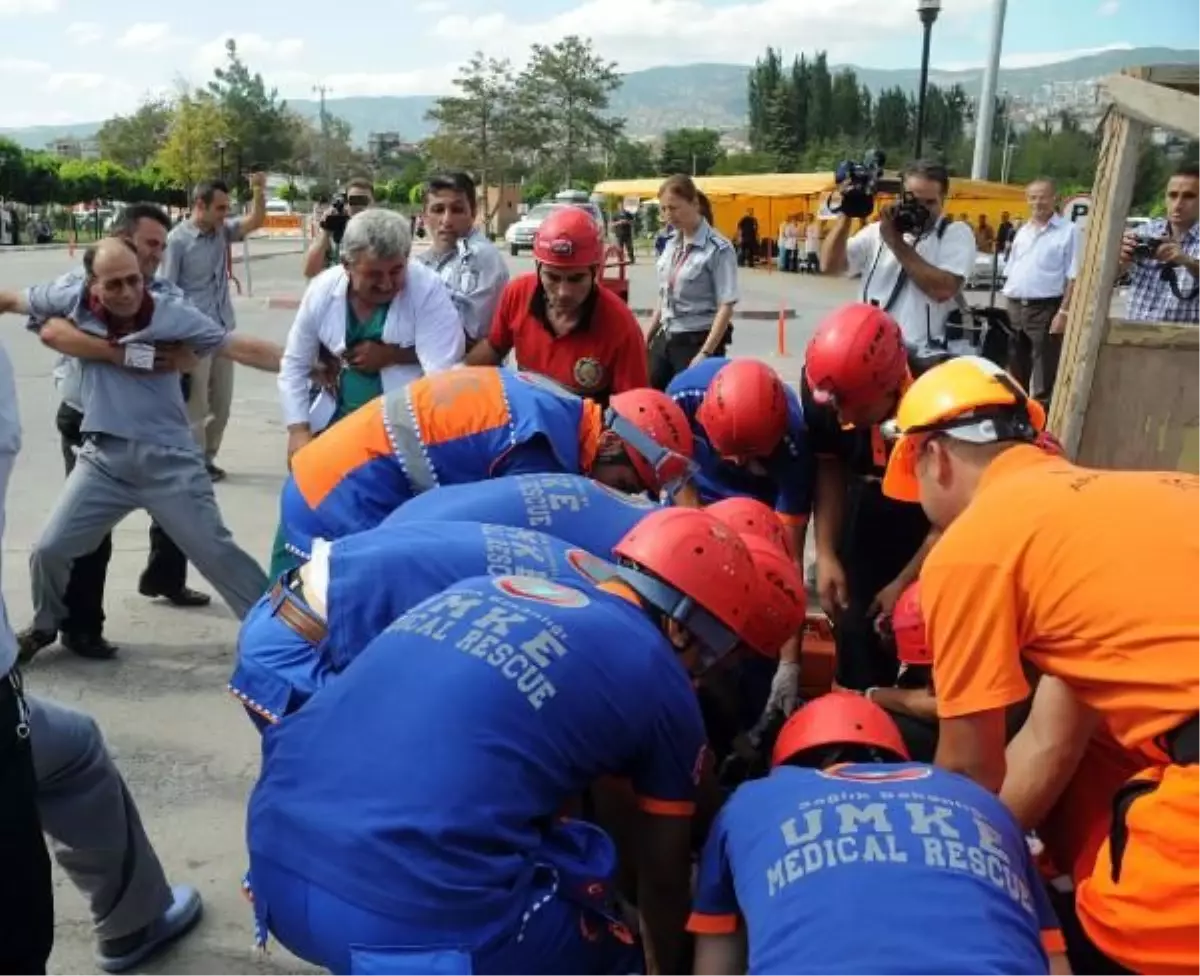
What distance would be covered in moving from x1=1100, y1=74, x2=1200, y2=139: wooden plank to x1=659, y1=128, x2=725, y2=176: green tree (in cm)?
6124

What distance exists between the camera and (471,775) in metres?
1.97

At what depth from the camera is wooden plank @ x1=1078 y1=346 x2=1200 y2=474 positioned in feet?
14.3

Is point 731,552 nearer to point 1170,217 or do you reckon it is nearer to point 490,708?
point 490,708

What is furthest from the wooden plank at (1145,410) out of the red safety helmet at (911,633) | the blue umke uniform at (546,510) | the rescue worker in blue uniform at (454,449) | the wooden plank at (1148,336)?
the blue umke uniform at (546,510)

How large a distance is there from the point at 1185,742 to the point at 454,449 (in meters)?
2.04

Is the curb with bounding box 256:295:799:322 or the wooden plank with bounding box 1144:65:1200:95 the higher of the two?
the wooden plank with bounding box 1144:65:1200:95

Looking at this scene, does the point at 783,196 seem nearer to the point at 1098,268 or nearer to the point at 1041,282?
the point at 1041,282

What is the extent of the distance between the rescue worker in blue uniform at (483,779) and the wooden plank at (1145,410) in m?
2.70

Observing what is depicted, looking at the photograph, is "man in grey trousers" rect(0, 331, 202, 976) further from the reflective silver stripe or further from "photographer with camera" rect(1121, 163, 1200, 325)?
"photographer with camera" rect(1121, 163, 1200, 325)

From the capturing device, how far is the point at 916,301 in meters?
5.48

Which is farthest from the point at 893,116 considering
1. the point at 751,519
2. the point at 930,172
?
the point at 751,519

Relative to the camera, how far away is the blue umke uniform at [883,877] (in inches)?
63.1

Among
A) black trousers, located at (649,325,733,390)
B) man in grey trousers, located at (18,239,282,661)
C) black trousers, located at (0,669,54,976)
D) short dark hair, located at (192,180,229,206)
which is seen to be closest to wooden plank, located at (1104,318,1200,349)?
black trousers, located at (649,325,733,390)

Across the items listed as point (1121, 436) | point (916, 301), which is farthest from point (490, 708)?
point (916, 301)
